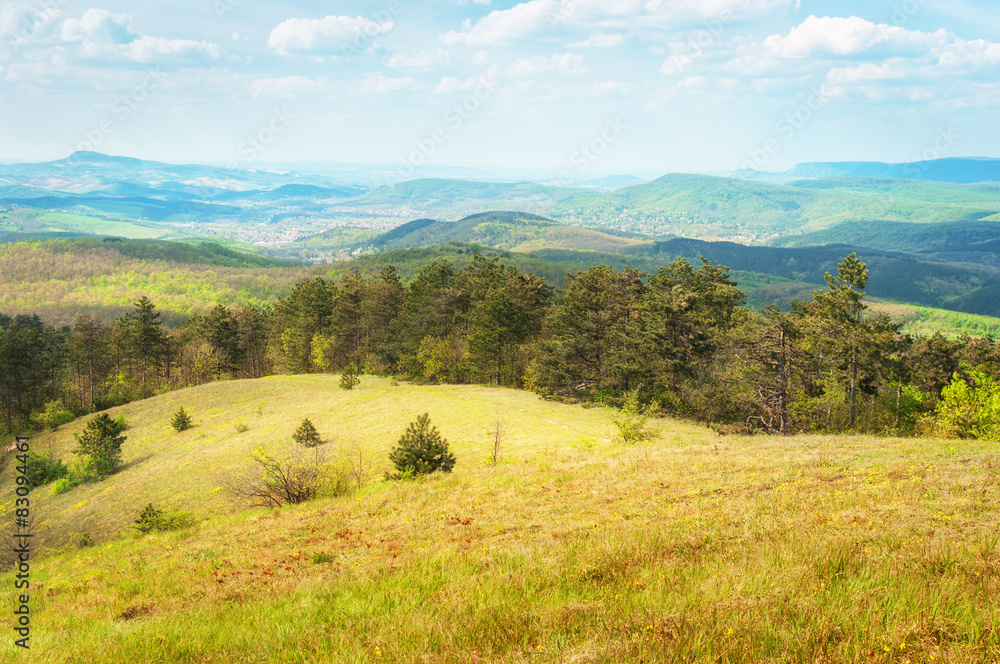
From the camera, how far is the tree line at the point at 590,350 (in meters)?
31.8

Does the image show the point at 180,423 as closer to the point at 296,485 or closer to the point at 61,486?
the point at 61,486

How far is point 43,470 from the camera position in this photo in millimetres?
38094

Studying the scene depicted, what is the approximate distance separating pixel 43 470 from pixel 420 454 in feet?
118

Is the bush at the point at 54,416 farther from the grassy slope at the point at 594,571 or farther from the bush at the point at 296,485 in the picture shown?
the bush at the point at 296,485

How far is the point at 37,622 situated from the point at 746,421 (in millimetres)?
32687

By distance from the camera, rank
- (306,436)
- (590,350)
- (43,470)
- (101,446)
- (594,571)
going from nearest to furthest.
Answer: (594,571)
(306,436)
(101,446)
(43,470)
(590,350)

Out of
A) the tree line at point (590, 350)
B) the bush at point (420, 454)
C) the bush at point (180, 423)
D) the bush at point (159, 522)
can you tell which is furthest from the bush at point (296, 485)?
the bush at point (180, 423)

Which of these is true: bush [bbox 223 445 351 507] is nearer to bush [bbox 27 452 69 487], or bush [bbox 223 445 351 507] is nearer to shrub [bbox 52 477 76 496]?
shrub [bbox 52 477 76 496]

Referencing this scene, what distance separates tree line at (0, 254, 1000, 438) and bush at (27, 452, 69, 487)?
24.9 meters

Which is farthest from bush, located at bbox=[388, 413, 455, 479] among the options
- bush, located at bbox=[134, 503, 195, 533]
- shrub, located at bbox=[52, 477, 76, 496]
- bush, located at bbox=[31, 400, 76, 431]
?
bush, located at bbox=[31, 400, 76, 431]

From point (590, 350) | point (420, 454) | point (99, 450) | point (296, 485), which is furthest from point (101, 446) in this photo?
point (590, 350)

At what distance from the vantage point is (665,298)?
39.1 m

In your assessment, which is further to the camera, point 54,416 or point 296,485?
point 54,416

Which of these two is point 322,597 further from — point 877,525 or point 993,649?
point 877,525
